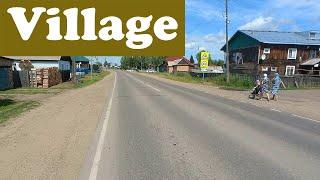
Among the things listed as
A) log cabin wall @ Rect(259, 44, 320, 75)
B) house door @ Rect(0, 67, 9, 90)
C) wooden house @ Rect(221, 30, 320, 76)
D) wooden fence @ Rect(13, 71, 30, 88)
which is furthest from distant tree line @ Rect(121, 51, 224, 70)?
house door @ Rect(0, 67, 9, 90)

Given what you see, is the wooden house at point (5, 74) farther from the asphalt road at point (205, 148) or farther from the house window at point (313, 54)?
the house window at point (313, 54)

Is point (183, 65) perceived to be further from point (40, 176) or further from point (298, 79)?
point (40, 176)

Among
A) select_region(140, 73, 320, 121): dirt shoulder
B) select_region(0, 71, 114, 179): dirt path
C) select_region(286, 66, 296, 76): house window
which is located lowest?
select_region(140, 73, 320, 121): dirt shoulder

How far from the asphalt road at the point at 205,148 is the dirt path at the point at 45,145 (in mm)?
365

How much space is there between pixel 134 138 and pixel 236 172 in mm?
3902

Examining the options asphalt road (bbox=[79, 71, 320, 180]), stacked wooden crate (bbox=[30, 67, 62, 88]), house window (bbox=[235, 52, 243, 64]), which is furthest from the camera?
house window (bbox=[235, 52, 243, 64])

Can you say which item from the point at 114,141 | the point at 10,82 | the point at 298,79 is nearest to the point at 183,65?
the point at 298,79

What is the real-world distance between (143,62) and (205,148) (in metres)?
153

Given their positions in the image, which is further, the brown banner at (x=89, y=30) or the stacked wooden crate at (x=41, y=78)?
the stacked wooden crate at (x=41, y=78)

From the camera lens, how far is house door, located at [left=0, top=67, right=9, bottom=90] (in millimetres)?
34469

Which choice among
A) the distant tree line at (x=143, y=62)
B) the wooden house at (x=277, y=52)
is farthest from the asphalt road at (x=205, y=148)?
the distant tree line at (x=143, y=62)

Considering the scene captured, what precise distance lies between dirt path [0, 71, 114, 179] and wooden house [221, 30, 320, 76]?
39820 millimetres

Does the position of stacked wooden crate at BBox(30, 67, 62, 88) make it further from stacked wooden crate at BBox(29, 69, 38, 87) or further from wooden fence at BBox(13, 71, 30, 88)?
wooden fence at BBox(13, 71, 30, 88)

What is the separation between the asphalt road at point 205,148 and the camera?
6.98 meters
